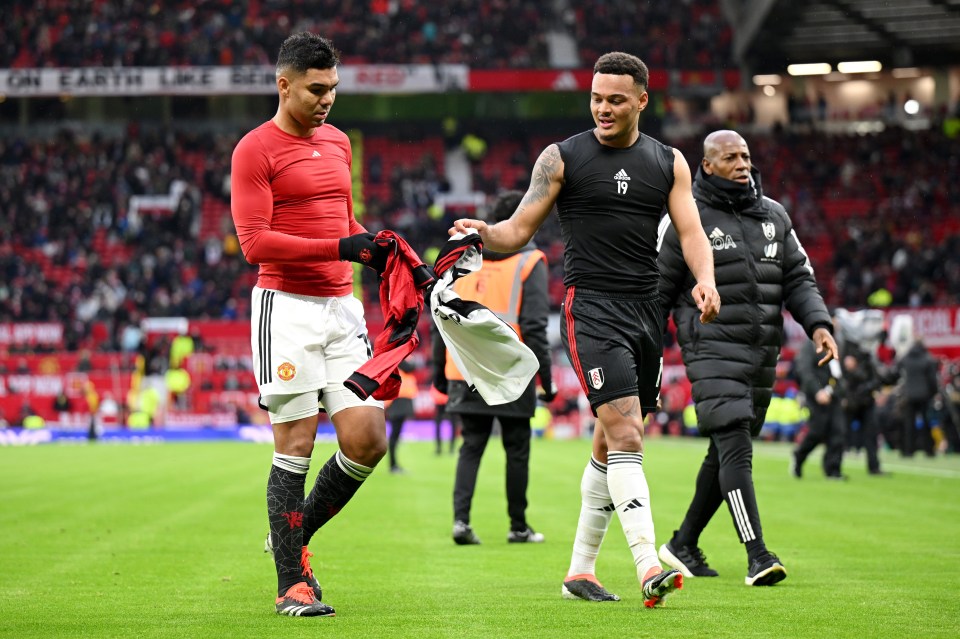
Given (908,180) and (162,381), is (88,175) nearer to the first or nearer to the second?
(162,381)

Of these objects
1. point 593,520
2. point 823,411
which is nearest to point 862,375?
point 823,411

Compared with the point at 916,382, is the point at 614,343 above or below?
above

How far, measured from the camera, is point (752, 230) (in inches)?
293

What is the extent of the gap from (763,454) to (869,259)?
53.0ft

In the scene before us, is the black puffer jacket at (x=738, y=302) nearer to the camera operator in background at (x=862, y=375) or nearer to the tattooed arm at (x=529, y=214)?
the tattooed arm at (x=529, y=214)

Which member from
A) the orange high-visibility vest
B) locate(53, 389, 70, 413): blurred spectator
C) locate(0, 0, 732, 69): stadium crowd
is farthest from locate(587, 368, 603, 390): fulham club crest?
locate(0, 0, 732, 69): stadium crowd

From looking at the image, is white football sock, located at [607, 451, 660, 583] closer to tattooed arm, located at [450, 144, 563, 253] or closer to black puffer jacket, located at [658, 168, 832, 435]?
tattooed arm, located at [450, 144, 563, 253]

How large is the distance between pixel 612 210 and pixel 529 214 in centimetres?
40

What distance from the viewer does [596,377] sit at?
598 centimetres

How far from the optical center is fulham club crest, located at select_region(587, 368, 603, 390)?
19.6ft

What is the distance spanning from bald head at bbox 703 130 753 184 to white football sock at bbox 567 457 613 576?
2.07m

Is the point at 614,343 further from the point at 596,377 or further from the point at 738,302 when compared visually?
the point at 738,302

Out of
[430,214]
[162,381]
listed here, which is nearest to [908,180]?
[430,214]

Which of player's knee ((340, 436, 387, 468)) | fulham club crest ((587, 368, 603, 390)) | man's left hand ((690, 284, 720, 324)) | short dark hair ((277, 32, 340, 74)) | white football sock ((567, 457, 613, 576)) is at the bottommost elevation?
white football sock ((567, 457, 613, 576))
